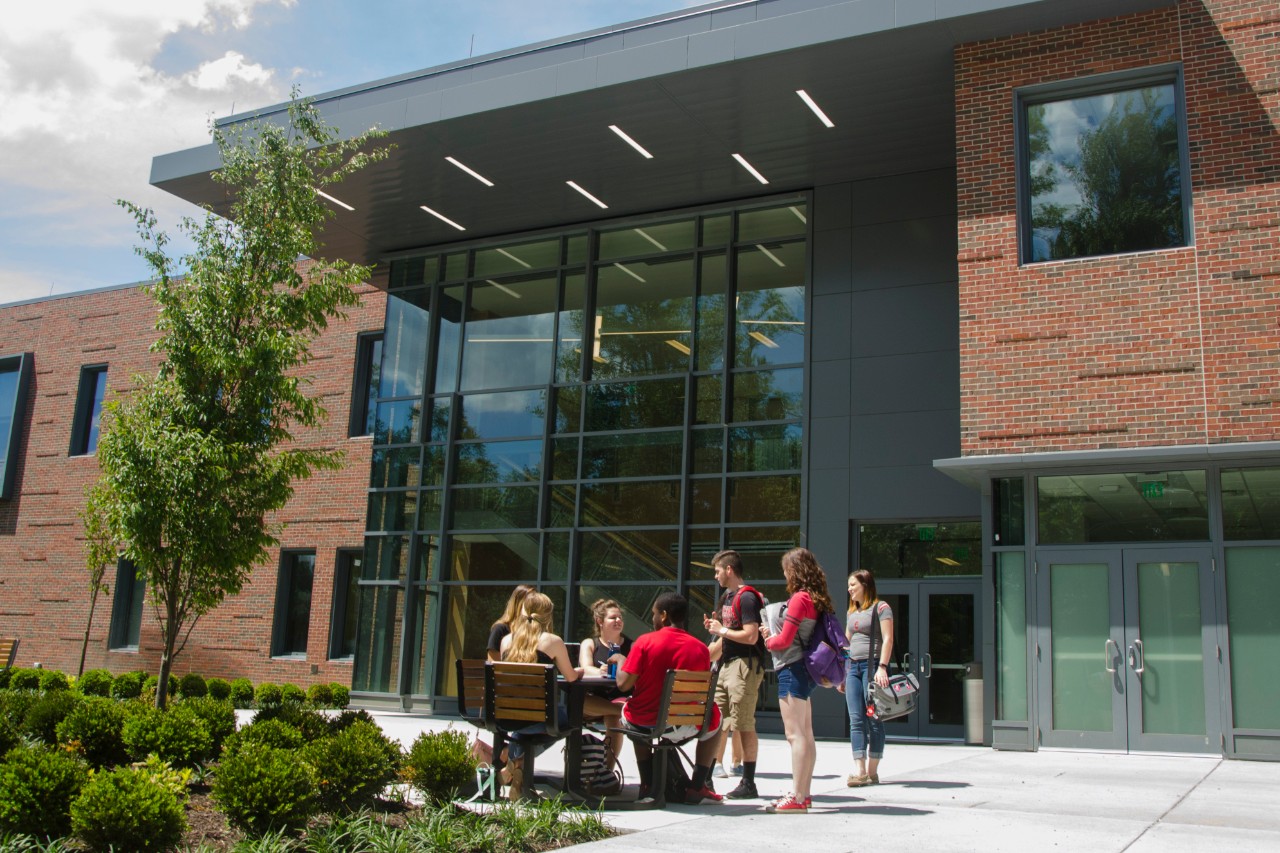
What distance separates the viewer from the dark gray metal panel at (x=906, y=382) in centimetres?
1598

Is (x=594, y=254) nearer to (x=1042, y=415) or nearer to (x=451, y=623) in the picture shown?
(x=451, y=623)

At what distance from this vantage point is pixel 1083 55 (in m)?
13.4

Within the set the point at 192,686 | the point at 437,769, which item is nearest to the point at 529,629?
the point at 437,769

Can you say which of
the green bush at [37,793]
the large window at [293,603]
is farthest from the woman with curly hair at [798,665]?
the large window at [293,603]

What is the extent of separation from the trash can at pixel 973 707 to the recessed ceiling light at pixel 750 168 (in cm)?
777

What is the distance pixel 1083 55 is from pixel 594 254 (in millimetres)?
8669

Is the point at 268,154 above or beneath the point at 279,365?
above

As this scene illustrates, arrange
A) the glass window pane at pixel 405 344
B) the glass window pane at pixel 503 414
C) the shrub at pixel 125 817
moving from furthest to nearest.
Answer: the glass window pane at pixel 405 344 → the glass window pane at pixel 503 414 → the shrub at pixel 125 817

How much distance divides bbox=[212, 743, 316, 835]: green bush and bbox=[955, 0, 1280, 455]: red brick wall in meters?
9.14

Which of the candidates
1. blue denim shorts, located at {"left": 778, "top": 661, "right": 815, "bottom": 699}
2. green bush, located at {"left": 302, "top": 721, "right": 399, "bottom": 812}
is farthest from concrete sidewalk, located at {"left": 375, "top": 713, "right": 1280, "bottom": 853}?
green bush, located at {"left": 302, "top": 721, "right": 399, "bottom": 812}

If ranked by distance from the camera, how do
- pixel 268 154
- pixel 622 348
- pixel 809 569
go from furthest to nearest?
pixel 622 348 → pixel 268 154 → pixel 809 569

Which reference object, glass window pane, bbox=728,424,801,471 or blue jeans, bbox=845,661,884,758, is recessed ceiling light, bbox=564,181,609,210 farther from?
blue jeans, bbox=845,661,884,758

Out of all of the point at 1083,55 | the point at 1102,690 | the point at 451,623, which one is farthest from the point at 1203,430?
the point at 451,623

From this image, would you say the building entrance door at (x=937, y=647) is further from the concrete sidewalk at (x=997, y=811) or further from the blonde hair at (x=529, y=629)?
the blonde hair at (x=529, y=629)
